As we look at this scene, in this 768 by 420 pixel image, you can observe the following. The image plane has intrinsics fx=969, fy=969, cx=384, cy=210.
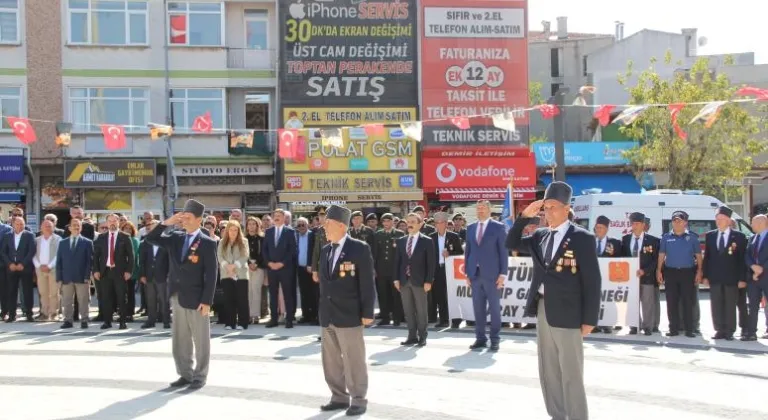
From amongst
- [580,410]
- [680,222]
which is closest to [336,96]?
[680,222]

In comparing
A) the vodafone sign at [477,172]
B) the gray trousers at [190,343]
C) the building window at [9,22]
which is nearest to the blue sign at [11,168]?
the building window at [9,22]

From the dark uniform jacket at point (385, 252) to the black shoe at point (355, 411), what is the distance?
25.7 ft

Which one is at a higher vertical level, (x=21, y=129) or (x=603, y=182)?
(x=21, y=129)

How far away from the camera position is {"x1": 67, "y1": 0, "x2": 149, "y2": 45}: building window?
31.1m

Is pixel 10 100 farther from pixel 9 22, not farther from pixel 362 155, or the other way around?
pixel 362 155

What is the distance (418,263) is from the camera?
1402 centimetres

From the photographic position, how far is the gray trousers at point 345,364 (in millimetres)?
9141

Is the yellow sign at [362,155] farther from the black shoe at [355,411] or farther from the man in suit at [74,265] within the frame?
the black shoe at [355,411]

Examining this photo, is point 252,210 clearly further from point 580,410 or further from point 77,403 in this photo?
point 580,410

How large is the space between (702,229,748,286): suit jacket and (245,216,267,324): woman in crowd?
7659 millimetres

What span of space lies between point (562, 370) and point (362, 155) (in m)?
23.8

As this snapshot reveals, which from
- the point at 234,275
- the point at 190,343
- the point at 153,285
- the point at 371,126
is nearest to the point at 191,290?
the point at 190,343

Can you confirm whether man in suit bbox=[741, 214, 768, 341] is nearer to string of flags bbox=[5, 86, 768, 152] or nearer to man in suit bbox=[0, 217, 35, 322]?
string of flags bbox=[5, 86, 768, 152]

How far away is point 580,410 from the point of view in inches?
304
